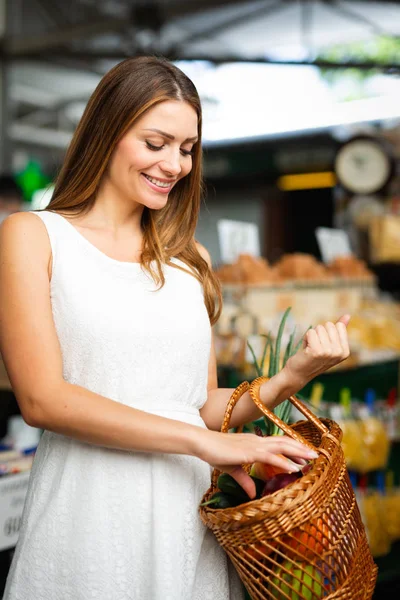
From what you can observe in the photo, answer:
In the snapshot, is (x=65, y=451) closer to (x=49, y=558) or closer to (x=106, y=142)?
(x=49, y=558)

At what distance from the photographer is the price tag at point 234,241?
15.8 ft

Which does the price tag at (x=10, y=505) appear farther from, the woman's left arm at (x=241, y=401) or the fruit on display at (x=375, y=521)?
the fruit on display at (x=375, y=521)

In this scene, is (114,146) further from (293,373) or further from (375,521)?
(375,521)

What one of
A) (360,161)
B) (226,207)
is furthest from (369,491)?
(226,207)

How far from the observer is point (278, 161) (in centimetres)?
1052

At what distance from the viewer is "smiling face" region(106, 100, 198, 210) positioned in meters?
1.62

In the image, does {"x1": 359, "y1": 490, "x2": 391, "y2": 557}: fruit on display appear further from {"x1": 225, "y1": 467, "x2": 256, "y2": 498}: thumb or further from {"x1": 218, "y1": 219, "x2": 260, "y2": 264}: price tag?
{"x1": 225, "y1": 467, "x2": 256, "y2": 498}: thumb

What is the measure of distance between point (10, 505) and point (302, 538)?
62.9 inches

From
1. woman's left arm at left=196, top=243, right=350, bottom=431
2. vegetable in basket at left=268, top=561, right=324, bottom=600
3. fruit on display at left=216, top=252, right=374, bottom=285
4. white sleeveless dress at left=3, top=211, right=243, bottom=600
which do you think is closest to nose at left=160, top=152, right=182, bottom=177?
white sleeveless dress at left=3, top=211, right=243, bottom=600

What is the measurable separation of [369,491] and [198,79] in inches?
262

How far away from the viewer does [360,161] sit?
6.52m

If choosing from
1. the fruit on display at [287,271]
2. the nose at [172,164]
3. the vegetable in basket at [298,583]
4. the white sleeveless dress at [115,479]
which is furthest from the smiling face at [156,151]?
the fruit on display at [287,271]

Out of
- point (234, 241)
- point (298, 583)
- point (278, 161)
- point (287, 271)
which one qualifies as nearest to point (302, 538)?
point (298, 583)

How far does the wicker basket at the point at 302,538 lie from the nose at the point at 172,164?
25.9 inches
